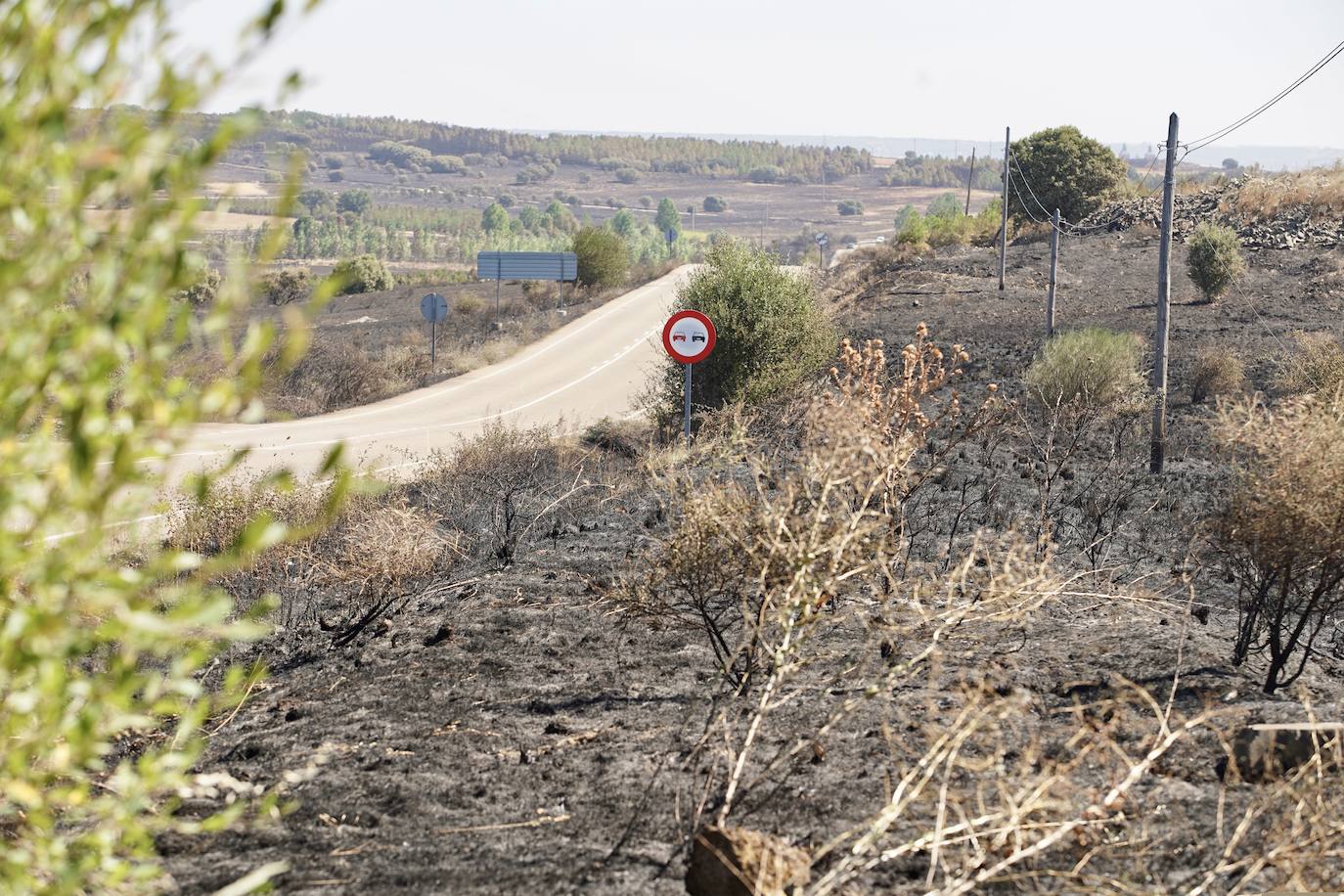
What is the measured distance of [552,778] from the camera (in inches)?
207

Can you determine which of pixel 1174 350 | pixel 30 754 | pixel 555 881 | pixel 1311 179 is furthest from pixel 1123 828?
pixel 1311 179

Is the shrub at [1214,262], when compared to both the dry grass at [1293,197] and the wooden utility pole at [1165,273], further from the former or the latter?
the wooden utility pole at [1165,273]

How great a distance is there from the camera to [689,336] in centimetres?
1191

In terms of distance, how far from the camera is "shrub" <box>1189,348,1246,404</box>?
18047 mm

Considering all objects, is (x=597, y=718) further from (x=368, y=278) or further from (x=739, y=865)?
(x=368, y=278)

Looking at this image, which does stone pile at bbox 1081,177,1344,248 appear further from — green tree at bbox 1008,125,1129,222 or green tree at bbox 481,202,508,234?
green tree at bbox 481,202,508,234

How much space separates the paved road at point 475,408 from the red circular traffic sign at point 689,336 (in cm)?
321

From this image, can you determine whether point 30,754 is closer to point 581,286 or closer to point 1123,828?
point 1123,828

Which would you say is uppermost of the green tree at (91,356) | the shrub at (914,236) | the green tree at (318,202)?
the green tree at (318,202)

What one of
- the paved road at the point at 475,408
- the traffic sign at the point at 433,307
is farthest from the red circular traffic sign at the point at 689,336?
the traffic sign at the point at 433,307

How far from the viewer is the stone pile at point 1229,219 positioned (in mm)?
32969

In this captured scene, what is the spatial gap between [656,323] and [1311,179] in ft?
64.8

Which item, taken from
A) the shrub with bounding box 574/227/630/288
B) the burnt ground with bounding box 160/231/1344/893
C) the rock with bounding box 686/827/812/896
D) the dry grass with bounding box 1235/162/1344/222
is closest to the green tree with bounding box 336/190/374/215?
the shrub with bounding box 574/227/630/288

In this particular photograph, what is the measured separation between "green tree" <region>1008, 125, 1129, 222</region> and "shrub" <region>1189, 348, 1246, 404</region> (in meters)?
25.0
